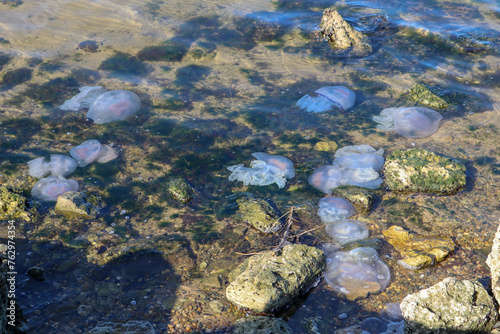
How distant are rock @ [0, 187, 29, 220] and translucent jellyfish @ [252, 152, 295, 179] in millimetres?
3022

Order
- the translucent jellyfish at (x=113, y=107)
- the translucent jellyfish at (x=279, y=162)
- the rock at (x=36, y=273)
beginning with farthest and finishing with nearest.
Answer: the translucent jellyfish at (x=113, y=107), the translucent jellyfish at (x=279, y=162), the rock at (x=36, y=273)

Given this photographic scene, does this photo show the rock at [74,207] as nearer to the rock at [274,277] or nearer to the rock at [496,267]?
the rock at [274,277]

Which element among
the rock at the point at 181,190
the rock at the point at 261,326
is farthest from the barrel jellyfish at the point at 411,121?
the rock at the point at 261,326

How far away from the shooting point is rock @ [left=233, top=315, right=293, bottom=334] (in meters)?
3.17

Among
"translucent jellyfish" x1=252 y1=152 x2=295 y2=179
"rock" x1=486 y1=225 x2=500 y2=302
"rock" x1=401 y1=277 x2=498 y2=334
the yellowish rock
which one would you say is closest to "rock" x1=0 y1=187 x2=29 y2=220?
"translucent jellyfish" x1=252 y1=152 x2=295 y2=179

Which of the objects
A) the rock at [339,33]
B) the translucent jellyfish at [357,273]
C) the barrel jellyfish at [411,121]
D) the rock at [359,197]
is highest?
the rock at [339,33]

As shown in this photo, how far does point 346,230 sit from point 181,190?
2.10m

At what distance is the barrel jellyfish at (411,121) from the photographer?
234 inches

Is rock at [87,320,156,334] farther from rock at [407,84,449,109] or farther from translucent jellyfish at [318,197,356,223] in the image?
rock at [407,84,449,109]

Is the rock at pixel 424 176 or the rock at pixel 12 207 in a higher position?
the rock at pixel 424 176

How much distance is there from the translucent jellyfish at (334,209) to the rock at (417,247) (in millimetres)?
485

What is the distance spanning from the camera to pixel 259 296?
136 inches

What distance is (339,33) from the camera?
807 centimetres

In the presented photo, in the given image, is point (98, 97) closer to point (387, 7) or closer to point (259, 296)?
point (259, 296)
